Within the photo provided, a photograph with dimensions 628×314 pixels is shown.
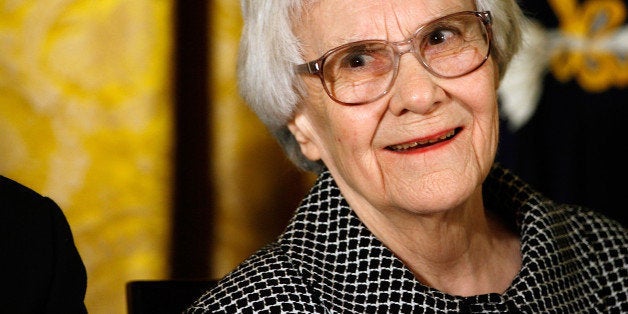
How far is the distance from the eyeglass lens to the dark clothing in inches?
22.4

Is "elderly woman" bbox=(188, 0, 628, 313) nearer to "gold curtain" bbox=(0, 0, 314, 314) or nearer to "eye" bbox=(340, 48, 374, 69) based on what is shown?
"eye" bbox=(340, 48, 374, 69)

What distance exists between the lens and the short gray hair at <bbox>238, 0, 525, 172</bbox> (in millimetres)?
1731

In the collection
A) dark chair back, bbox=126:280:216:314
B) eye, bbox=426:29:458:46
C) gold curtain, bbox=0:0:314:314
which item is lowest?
dark chair back, bbox=126:280:216:314

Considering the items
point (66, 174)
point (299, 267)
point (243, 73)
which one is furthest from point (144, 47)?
point (299, 267)

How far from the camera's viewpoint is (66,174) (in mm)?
2223

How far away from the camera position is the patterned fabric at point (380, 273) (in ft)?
5.59

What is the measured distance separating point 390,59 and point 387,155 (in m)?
0.17

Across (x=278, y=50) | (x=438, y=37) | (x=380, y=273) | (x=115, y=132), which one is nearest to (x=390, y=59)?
(x=438, y=37)

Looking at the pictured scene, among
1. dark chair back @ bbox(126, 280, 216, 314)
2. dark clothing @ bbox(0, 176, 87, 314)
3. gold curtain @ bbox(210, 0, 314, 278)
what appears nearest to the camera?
dark clothing @ bbox(0, 176, 87, 314)

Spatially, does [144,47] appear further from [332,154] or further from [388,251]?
[388,251]

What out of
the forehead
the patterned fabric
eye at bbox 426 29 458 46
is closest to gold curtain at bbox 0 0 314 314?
the patterned fabric

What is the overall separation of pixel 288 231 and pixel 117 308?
2.27ft

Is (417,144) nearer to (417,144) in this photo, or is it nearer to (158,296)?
(417,144)

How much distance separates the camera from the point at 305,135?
186cm
